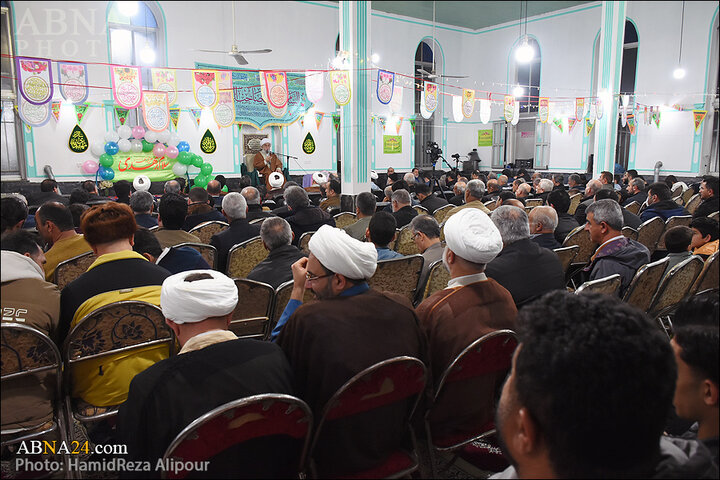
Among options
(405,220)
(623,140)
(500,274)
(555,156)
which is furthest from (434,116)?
(500,274)

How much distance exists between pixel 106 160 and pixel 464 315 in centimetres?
1083

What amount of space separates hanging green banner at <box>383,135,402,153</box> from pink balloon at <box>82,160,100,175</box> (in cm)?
815

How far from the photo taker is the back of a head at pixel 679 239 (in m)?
3.24

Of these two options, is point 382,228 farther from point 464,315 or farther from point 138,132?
point 138,132

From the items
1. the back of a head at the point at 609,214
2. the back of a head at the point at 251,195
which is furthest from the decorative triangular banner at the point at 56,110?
the back of a head at the point at 609,214

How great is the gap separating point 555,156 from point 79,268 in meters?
14.9

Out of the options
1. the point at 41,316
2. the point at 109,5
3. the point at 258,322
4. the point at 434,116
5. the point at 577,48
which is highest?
the point at 577,48

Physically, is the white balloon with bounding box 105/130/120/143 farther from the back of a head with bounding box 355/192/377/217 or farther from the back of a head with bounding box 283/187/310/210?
the back of a head with bounding box 355/192/377/217

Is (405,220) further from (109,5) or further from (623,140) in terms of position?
(623,140)

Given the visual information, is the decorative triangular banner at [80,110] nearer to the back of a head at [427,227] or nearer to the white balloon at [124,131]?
the white balloon at [124,131]

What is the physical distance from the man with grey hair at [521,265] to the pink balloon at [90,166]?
1036 cm

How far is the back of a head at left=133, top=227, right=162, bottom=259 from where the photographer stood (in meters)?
2.79

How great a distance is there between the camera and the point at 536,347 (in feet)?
2.66

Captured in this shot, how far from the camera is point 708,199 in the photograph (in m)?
5.47
